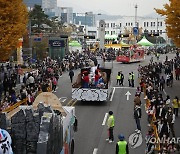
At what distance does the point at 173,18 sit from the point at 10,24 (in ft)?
35.4

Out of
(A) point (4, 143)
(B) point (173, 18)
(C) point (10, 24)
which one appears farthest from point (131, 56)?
(A) point (4, 143)

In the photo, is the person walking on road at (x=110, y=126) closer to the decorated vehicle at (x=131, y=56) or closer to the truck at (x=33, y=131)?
the truck at (x=33, y=131)

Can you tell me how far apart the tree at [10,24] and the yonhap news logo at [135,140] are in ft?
39.7

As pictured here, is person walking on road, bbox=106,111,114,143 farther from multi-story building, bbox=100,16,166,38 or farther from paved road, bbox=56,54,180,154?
multi-story building, bbox=100,16,166,38

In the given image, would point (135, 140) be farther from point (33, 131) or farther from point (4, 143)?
point (4, 143)

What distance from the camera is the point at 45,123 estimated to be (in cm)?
1055

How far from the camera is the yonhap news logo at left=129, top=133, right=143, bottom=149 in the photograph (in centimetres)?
1718

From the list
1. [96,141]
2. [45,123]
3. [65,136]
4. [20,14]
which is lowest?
[96,141]

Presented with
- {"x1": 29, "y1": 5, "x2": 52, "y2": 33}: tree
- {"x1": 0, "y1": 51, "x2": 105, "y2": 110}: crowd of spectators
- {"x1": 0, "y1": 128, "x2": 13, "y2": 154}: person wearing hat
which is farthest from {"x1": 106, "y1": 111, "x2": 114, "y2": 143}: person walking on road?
{"x1": 29, "y1": 5, "x2": 52, "y2": 33}: tree

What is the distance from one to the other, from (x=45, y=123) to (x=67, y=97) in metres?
19.3

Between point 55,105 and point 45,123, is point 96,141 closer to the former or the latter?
point 55,105

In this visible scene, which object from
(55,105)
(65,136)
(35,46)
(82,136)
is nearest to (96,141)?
(82,136)

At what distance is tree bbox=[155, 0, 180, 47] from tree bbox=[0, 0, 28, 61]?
9.84 meters

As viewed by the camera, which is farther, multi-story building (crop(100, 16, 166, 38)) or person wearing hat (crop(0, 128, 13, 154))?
multi-story building (crop(100, 16, 166, 38))
